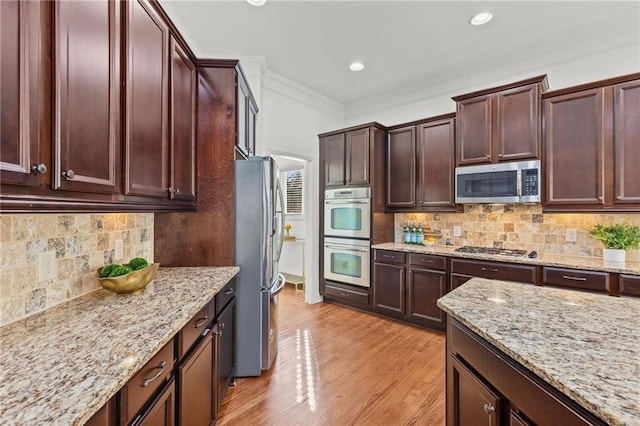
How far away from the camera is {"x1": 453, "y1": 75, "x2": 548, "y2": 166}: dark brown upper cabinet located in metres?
2.83


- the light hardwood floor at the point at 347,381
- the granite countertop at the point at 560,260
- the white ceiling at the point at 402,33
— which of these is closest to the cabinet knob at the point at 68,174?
the light hardwood floor at the point at 347,381

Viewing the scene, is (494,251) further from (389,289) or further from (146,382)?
(146,382)

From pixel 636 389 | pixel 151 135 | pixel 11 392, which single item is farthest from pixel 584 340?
pixel 151 135

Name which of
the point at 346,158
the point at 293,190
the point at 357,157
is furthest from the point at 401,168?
the point at 293,190

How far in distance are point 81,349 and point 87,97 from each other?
904 mm

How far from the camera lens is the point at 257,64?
3299 mm

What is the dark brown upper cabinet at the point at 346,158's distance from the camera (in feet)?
12.7

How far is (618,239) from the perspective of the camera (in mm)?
2527

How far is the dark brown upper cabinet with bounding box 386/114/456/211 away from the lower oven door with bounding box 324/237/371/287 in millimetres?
704

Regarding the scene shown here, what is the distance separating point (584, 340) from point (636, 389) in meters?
0.29

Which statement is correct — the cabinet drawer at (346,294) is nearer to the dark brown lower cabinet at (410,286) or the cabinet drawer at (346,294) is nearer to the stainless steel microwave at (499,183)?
the dark brown lower cabinet at (410,286)

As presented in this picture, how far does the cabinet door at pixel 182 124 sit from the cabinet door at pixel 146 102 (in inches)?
3.9

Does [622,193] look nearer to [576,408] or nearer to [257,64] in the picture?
[576,408]

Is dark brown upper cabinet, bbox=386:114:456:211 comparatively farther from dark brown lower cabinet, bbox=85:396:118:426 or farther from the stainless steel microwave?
dark brown lower cabinet, bbox=85:396:118:426
